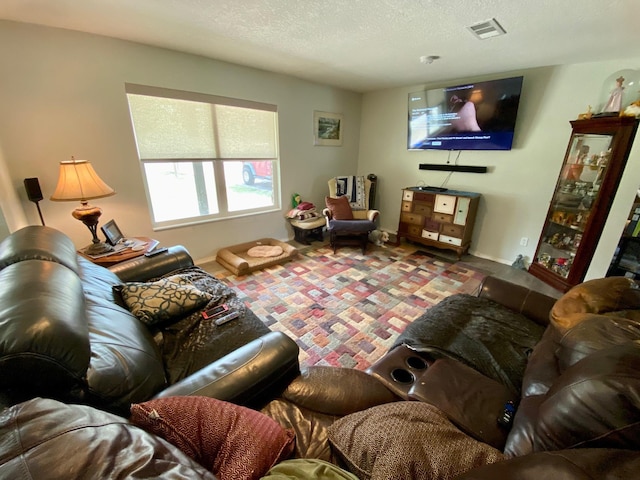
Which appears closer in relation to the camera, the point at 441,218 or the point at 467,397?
the point at 467,397

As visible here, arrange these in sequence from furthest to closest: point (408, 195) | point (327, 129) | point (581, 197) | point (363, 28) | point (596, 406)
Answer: point (327, 129), point (408, 195), point (581, 197), point (363, 28), point (596, 406)

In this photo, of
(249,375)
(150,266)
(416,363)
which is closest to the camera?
(249,375)

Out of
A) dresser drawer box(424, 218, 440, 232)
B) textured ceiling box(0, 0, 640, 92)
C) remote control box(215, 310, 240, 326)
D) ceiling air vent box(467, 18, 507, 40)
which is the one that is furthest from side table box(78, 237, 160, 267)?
dresser drawer box(424, 218, 440, 232)

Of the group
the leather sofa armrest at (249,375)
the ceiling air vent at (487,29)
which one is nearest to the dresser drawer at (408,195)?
the ceiling air vent at (487,29)

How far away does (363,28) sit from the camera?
2004 mm

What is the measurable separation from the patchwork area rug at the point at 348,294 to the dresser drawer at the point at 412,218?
44 centimetres

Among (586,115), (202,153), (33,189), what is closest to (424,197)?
(586,115)

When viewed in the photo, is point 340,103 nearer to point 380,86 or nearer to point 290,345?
point 380,86

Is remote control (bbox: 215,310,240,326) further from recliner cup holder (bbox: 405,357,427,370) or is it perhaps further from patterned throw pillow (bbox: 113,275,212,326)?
recliner cup holder (bbox: 405,357,427,370)

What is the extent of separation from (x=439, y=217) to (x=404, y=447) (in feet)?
10.8

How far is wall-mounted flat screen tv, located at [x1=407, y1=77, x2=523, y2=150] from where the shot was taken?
2.97m

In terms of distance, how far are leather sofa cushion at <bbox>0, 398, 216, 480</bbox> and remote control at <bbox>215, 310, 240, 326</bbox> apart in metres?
0.93

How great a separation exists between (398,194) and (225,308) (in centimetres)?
356

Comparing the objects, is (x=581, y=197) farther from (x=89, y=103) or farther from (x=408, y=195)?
(x=89, y=103)
